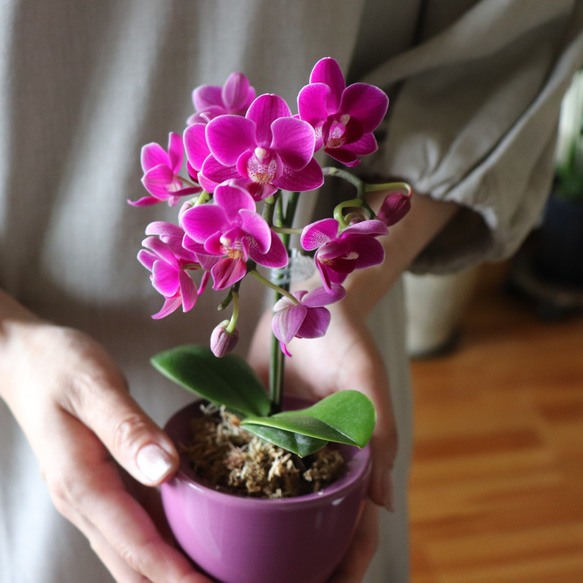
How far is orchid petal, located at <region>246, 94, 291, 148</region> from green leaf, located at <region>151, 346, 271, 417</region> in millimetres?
184

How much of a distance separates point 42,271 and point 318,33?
0.29 m

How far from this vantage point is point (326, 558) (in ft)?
1.41

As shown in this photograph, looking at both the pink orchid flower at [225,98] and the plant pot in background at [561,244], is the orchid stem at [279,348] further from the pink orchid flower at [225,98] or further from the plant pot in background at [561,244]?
the plant pot in background at [561,244]

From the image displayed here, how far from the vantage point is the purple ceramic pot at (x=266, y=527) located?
1.28 feet

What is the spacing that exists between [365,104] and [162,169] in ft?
0.39

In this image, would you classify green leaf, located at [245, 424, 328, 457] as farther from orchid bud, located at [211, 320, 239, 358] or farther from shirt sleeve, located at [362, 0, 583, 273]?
shirt sleeve, located at [362, 0, 583, 273]

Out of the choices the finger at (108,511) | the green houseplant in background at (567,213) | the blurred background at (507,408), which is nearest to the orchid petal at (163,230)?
the finger at (108,511)

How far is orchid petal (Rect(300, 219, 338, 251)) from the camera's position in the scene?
0.31m

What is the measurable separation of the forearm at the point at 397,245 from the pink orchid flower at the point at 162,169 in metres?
0.20

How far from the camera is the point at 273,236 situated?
312 mm

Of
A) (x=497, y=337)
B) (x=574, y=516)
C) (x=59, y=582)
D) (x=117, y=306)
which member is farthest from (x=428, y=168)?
(x=497, y=337)

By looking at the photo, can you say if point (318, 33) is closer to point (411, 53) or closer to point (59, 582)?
point (411, 53)

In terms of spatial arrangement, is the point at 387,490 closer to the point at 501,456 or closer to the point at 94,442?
the point at 94,442

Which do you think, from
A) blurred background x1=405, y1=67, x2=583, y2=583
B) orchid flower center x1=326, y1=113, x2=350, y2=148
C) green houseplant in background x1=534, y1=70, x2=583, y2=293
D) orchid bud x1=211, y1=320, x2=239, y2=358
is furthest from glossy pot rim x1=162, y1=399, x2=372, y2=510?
green houseplant in background x1=534, y1=70, x2=583, y2=293
